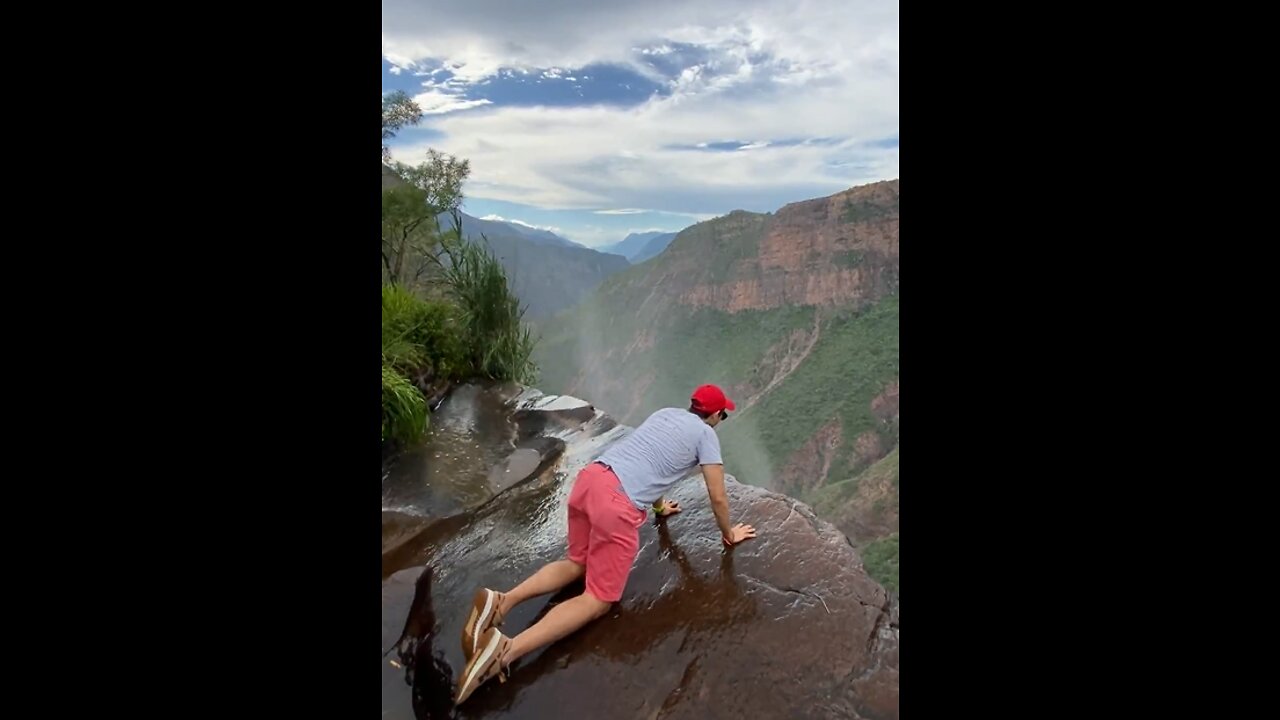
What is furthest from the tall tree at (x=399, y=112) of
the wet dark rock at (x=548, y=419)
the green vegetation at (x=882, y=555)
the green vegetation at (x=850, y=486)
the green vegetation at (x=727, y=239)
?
the green vegetation at (x=727, y=239)

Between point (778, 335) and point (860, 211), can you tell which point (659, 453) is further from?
point (860, 211)

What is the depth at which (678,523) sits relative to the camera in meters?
2.90

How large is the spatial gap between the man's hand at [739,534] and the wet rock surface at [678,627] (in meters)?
0.04

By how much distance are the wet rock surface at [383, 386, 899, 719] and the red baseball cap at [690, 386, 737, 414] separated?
2.05 feet

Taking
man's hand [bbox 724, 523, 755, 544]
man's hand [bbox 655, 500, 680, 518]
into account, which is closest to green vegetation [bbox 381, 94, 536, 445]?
man's hand [bbox 655, 500, 680, 518]

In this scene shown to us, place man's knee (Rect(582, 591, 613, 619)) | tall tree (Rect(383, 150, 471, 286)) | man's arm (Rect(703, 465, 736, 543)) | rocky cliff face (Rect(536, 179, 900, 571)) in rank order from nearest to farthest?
man's knee (Rect(582, 591, 613, 619)) → man's arm (Rect(703, 465, 736, 543)) → tall tree (Rect(383, 150, 471, 286)) → rocky cliff face (Rect(536, 179, 900, 571))

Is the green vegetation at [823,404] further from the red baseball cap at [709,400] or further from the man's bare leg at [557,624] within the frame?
the man's bare leg at [557,624]

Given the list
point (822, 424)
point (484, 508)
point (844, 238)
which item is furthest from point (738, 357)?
point (484, 508)

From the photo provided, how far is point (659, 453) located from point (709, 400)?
1.14ft

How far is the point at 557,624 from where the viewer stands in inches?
81.6

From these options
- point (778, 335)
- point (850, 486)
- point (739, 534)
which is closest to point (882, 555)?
point (850, 486)

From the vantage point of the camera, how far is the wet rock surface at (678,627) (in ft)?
6.20

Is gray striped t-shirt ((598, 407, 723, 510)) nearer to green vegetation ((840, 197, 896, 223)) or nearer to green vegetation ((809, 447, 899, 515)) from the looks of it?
green vegetation ((809, 447, 899, 515))

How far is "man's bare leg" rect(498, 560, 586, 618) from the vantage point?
2.23m
